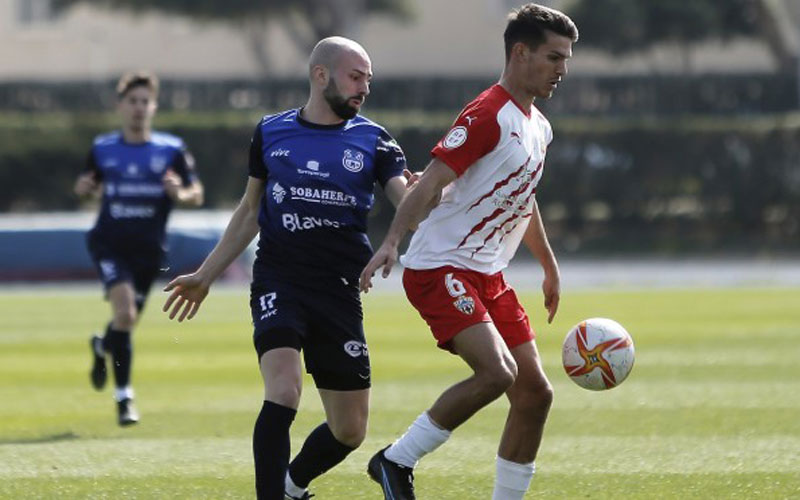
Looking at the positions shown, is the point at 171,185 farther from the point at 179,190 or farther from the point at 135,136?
the point at 135,136

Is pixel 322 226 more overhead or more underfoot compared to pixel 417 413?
more overhead

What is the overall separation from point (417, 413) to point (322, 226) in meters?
4.44

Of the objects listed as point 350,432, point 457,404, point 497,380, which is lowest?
point 350,432

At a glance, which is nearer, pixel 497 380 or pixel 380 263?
pixel 380 263

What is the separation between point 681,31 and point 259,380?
36344 millimetres

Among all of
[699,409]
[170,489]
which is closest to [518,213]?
[170,489]

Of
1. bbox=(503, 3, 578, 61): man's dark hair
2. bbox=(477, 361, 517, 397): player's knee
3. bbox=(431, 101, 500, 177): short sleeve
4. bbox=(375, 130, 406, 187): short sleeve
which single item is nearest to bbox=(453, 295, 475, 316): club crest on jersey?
bbox=(477, 361, 517, 397): player's knee

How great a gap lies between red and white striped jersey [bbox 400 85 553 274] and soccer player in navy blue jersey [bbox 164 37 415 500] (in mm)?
245

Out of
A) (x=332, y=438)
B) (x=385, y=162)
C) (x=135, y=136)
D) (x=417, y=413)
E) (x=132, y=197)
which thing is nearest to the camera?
(x=385, y=162)

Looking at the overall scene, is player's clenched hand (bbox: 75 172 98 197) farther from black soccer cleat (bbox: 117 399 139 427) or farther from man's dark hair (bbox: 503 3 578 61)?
man's dark hair (bbox: 503 3 578 61)

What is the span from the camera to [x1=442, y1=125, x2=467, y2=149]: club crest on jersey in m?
7.57

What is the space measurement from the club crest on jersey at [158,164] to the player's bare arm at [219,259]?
4.65m

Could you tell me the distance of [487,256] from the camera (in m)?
7.87


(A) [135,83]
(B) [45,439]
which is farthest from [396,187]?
(A) [135,83]
